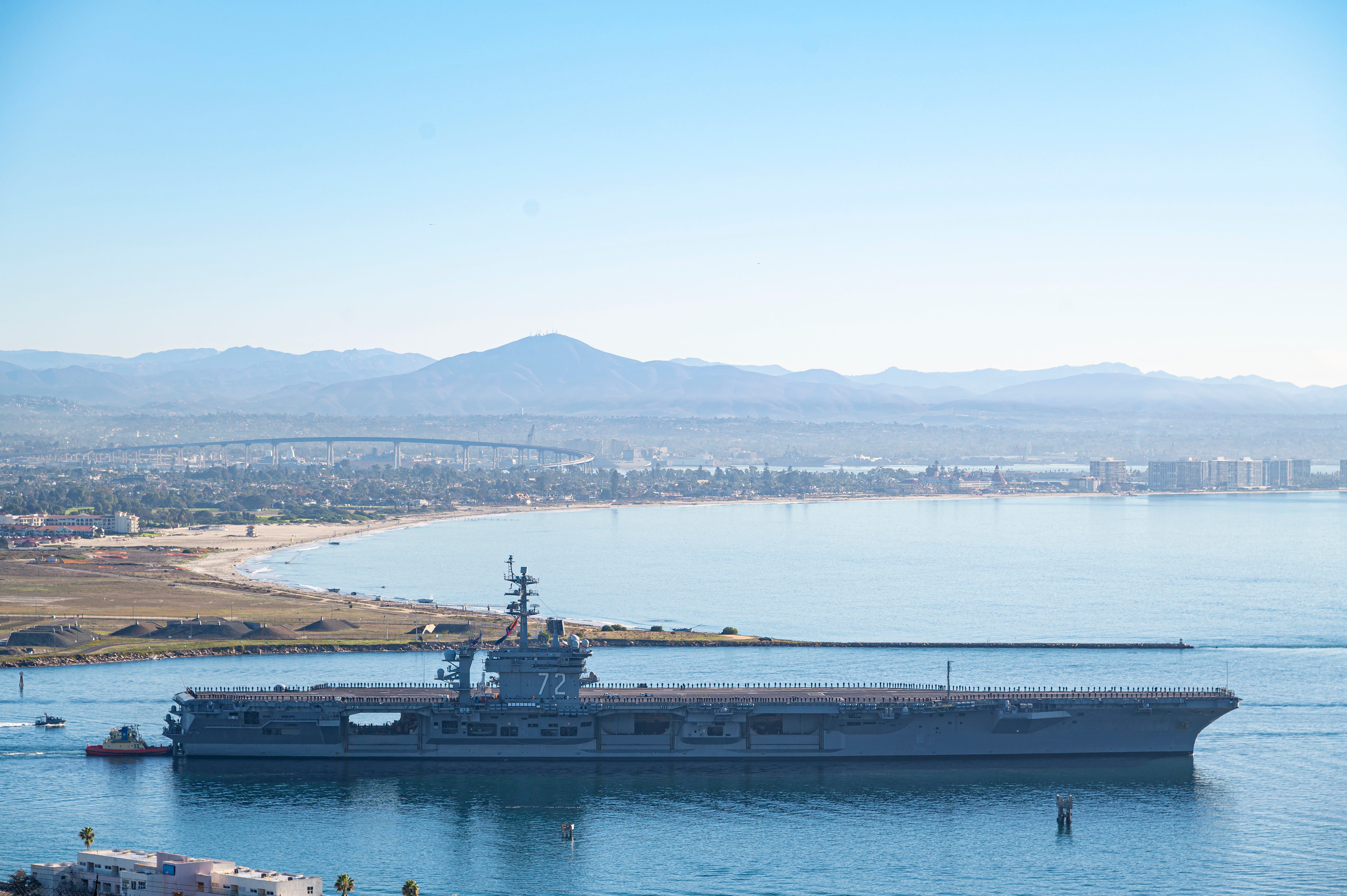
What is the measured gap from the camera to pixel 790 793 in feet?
101

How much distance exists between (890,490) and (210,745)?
149563mm

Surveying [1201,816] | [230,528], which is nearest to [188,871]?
[1201,816]

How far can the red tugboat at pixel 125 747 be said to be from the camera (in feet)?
109

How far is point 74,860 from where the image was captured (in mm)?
25172

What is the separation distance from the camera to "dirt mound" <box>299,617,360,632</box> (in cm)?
5256

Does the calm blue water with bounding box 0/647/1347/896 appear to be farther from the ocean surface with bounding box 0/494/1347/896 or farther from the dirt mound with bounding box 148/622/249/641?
the dirt mound with bounding box 148/622/249/641

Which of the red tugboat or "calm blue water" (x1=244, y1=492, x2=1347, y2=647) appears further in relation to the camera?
"calm blue water" (x1=244, y1=492, x2=1347, y2=647)

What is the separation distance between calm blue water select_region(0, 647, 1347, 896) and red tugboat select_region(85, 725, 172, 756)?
0.35 metres

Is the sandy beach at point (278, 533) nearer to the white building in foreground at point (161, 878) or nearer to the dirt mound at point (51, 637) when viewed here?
the dirt mound at point (51, 637)

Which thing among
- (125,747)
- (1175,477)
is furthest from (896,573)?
(1175,477)

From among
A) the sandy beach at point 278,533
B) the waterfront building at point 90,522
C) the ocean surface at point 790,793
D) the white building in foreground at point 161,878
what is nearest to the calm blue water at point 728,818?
the ocean surface at point 790,793

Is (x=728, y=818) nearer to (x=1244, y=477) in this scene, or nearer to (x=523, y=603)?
(x=523, y=603)

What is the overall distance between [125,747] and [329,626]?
2000 centimetres

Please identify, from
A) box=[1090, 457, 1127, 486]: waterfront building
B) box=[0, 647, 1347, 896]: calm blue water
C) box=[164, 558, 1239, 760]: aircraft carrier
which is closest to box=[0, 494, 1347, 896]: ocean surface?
box=[0, 647, 1347, 896]: calm blue water
